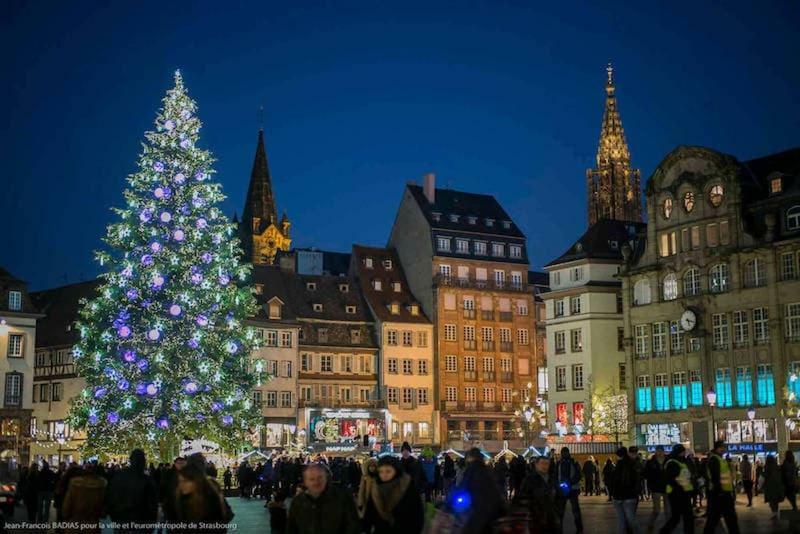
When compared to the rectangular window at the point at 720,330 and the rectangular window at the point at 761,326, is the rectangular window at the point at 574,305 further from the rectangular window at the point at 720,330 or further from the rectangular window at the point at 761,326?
the rectangular window at the point at 761,326

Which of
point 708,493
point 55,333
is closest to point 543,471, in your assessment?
point 708,493

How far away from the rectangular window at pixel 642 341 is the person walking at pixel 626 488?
4881 centimetres

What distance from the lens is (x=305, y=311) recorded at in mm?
87750

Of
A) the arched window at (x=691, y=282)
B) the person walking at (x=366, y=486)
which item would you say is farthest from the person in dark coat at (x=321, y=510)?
the arched window at (x=691, y=282)

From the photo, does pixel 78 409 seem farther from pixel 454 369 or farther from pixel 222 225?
pixel 454 369

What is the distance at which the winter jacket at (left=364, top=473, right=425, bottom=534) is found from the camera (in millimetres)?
12133

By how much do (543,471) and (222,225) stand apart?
1037 inches

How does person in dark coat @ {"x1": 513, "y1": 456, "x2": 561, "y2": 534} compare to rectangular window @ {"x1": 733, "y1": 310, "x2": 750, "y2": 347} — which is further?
rectangular window @ {"x1": 733, "y1": 310, "x2": 750, "y2": 347}

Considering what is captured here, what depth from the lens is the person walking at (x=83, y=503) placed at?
1398cm

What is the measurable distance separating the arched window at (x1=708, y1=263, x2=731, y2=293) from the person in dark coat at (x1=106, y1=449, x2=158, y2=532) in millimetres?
53396

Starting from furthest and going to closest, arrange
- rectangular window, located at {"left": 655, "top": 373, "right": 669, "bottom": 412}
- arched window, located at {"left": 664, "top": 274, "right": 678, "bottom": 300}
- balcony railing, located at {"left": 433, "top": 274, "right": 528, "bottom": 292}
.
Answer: balcony railing, located at {"left": 433, "top": 274, "right": 528, "bottom": 292} → arched window, located at {"left": 664, "top": 274, "right": 678, "bottom": 300} → rectangular window, located at {"left": 655, "top": 373, "right": 669, "bottom": 412}

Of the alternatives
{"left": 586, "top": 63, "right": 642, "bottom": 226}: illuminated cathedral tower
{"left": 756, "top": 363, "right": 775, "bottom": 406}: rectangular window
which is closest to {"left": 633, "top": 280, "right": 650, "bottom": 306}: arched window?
{"left": 756, "top": 363, "right": 775, "bottom": 406}: rectangular window

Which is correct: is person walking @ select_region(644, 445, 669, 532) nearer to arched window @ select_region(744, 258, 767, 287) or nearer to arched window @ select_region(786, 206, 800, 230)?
arched window @ select_region(786, 206, 800, 230)

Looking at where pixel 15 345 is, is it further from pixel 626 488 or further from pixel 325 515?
pixel 325 515
